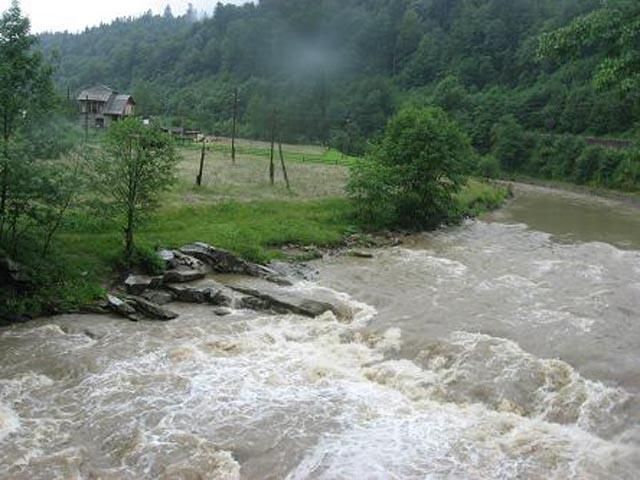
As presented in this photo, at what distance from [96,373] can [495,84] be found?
116 m

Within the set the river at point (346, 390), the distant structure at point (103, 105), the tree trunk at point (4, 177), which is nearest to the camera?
the river at point (346, 390)

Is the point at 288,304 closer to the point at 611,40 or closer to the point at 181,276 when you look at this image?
the point at 181,276

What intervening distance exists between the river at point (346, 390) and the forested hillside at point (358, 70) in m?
72.2

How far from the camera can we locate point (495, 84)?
397 ft

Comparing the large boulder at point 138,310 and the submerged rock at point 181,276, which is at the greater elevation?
the submerged rock at point 181,276

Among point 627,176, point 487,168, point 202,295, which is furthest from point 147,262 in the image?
point 627,176

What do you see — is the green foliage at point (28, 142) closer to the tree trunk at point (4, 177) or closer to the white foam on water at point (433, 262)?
the tree trunk at point (4, 177)

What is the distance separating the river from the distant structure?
2729 inches

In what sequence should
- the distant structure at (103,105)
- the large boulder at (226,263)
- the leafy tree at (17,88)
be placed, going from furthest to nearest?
the distant structure at (103,105)
the large boulder at (226,263)
the leafy tree at (17,88)

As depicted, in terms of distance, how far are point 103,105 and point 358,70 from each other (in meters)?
67.8

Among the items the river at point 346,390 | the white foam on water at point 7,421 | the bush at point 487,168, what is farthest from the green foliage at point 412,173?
the bush at point 487,168

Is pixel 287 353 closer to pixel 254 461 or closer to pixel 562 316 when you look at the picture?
pixel 254 461

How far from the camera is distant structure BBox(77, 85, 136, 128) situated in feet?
284

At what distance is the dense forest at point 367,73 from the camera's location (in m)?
95.4
